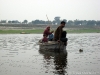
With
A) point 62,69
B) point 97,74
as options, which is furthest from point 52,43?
point 97,74

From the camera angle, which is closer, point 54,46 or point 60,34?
point 60,34

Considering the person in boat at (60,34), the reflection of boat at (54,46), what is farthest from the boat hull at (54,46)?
the person in boat at (60,34)

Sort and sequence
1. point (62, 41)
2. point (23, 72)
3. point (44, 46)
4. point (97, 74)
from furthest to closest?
1. point (44, 46)
2. point (62, 41)
3. point (23, 72)
4. point (97, 74)

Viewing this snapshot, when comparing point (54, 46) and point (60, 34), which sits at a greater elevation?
point (60, 34)

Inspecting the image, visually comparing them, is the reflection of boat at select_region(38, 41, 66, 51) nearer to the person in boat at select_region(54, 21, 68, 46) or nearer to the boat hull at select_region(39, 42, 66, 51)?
the boat hull at select_region(39, 42, 66, 51)

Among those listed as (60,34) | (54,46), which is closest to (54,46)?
(54,46)

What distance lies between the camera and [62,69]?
11.9 meters

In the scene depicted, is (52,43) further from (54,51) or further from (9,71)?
(9,71)

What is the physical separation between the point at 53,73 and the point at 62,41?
909 cm

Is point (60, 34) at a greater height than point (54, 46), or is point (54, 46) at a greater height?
point (60, 34)

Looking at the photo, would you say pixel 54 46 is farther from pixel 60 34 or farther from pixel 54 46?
pixel 60 34

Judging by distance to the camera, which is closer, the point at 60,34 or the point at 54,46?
the point at 60,34

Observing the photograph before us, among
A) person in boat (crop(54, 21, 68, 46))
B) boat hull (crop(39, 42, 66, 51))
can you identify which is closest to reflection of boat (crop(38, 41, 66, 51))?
boat hull (crop(39, 42, 66, 51))

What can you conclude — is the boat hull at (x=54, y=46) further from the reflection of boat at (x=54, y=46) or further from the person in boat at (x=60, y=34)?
the person in boat at (x=60, y=34)
